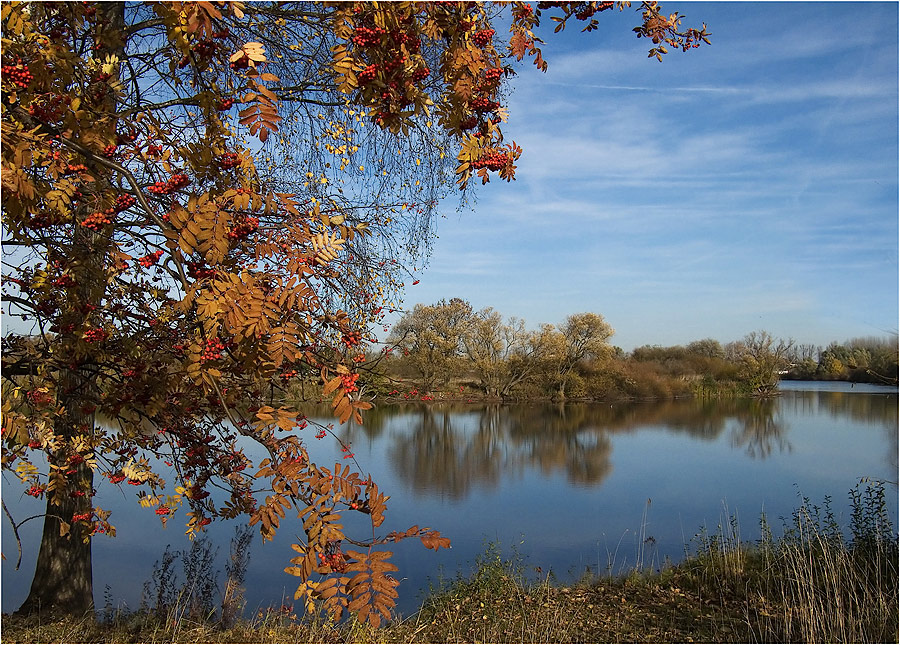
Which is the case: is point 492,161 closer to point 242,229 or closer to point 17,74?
point 242,229

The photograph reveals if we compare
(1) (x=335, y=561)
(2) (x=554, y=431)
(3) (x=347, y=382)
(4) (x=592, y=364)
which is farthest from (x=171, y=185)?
(4) (x=592, y=364)

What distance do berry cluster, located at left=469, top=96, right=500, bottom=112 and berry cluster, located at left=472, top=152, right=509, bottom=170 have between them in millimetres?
122

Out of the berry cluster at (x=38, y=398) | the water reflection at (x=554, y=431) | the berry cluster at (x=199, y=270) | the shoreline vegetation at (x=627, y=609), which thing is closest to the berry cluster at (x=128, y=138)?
the berry cluster at (x=199, y=270)

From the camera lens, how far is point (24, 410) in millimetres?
2732

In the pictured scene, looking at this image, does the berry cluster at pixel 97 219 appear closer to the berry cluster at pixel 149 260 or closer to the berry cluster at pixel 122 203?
the berry cluster at pixel 122 203

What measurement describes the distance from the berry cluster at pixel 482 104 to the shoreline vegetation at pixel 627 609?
198cm

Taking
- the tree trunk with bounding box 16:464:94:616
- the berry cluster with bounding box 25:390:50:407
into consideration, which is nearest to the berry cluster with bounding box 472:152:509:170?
the berry cluster with bounding box 25:390:50:407

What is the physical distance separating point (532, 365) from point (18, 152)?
1862cm

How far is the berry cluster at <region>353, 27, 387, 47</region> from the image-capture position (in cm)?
154

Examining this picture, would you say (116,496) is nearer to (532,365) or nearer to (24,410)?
(24,410)

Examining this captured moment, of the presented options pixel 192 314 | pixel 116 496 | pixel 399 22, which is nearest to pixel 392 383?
pixel 192 314

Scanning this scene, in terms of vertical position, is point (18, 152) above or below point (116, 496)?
above

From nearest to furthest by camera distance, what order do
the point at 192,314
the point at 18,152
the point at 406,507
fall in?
the point at 18,152, the point at 192,314, the point at 406,507

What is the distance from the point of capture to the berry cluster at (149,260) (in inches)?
76.7
